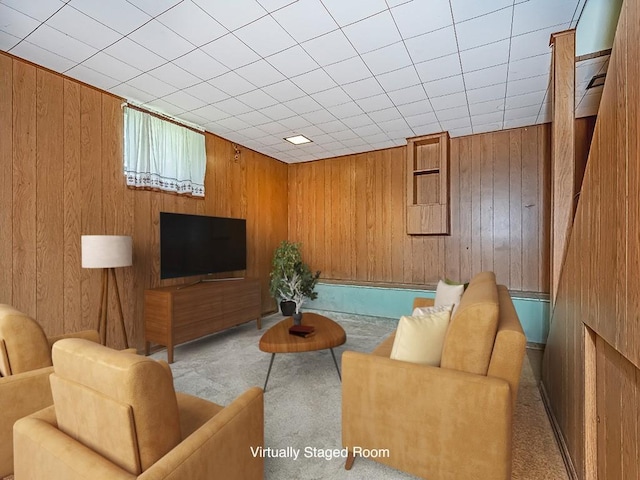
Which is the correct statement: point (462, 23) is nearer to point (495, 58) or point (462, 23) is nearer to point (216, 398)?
point (495, 58)

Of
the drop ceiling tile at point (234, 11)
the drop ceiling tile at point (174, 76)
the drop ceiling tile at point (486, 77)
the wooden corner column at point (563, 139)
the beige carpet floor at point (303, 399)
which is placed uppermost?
the drop ceiling tile at point (486, 77)

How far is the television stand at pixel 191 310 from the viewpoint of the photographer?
121 inches

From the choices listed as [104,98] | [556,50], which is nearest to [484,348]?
[556,50]

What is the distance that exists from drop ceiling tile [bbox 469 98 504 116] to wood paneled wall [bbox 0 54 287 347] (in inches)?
144

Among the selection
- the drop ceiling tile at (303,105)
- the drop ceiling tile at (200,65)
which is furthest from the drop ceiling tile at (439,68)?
the drop ceiling tile at (200,65)

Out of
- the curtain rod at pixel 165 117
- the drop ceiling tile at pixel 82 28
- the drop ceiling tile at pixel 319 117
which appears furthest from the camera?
the drop ceiling tile at pixel 319 117

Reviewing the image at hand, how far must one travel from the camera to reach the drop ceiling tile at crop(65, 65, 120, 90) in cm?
260

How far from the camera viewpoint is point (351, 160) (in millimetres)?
5156

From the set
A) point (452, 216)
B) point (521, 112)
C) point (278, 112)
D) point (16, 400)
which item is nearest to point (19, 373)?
point (16, 400)

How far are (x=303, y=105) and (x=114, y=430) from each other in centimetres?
319

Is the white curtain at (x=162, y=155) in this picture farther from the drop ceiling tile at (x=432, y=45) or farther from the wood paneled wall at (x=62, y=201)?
the drop ceiling tile at (x=432, y=45)

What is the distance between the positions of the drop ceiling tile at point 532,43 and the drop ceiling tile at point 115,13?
2.64 metres

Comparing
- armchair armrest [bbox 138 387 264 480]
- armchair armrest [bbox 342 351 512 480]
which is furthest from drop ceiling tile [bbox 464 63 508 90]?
armchair armrest [bbox 138 387 264 480]

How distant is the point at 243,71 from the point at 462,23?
1744 millimetres
